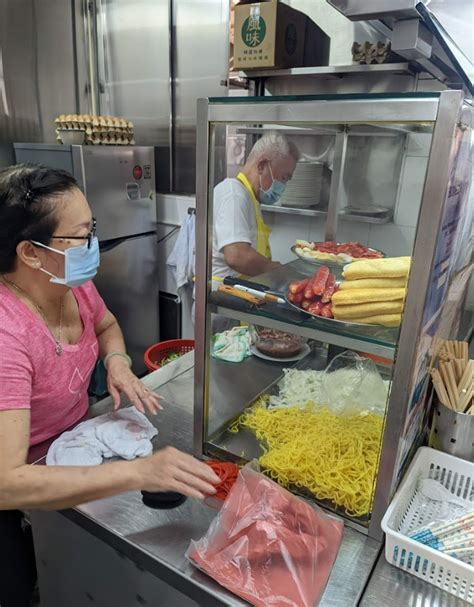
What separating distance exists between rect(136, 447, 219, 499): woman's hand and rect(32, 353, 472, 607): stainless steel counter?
0.11m

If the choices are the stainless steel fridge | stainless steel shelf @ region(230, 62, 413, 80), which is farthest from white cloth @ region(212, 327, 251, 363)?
the stainless steel fridge

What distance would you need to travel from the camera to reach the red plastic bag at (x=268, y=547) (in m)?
0.79

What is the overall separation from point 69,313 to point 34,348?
24 cm

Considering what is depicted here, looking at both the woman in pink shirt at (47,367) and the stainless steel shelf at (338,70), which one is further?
A: the stainless steel shelf at (338,70)

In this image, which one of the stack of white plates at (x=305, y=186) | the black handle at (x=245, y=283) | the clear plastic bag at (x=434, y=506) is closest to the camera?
the clear plastic bag at (x=434, y=506)

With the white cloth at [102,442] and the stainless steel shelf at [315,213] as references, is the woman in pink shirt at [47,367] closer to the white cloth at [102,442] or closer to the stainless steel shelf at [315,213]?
the white cloth at [102,442]

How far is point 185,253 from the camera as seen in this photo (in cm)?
321

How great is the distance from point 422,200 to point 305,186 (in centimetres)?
126

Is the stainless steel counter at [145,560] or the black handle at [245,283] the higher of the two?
the black handle at [245,283]

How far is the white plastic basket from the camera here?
801 mm

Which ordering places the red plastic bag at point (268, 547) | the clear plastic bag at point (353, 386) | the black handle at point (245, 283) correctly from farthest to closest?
the clear plastic bag at point (353, 386) < the black handle at point (245, 283) < the red plastic bag at point (268, 547)

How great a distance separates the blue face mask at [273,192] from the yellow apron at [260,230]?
93 millimetres

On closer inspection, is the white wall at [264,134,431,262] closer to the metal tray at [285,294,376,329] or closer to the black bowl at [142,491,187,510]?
the metal tray at [285,294,376,329]

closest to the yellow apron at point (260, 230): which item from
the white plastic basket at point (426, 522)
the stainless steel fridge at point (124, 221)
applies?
the white plastic basket at point (426, 522)
